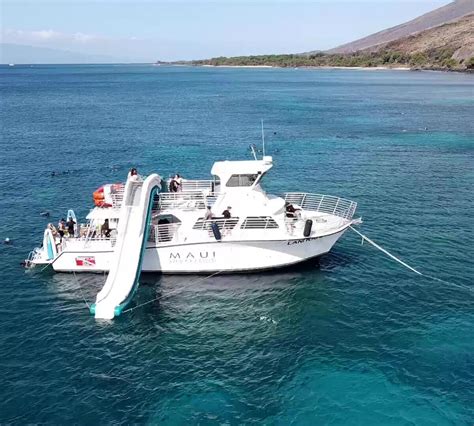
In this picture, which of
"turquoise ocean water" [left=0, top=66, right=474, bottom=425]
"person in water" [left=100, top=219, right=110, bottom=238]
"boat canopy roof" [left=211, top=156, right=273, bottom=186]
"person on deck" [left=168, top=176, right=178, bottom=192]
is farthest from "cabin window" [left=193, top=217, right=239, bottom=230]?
"person in water" [left=100, top=219, right=110, bottom=238]

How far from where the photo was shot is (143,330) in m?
28.0

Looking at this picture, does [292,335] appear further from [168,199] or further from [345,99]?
[345,99]

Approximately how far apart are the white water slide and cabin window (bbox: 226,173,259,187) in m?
4.88

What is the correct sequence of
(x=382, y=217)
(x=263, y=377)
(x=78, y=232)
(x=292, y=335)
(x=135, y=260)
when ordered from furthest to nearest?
(x=382, y=217) < (x=78, y=232) < (x=135, y=260) < (x=292, y=335) < (x=263, y=377)

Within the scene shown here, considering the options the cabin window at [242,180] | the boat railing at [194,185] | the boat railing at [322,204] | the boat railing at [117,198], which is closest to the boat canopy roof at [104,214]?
the boat railing at [117,198]

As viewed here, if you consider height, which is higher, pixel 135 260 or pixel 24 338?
pixel 135 260

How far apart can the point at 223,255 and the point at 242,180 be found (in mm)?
5334

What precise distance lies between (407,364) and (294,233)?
1148cm

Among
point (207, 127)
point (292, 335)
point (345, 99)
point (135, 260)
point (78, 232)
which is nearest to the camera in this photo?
point (292, 335)

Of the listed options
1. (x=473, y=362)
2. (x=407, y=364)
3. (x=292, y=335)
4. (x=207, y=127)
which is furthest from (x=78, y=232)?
(x=207, y=127)

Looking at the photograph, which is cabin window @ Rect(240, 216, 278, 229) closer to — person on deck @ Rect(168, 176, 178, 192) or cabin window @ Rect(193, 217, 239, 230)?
cabin window @ Rect(193, 217, 239, 230)

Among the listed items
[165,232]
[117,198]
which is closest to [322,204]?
[165,232]

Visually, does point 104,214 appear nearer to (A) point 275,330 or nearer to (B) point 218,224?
(B) point 218,224

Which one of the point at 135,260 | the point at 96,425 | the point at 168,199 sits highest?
the point at 168,199
